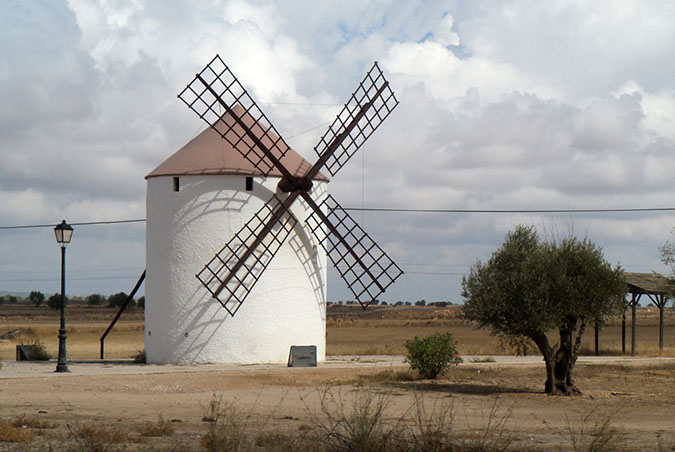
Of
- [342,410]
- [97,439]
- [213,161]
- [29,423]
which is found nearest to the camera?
[342,410]

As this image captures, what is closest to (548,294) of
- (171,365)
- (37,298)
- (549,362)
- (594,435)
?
(549,362)

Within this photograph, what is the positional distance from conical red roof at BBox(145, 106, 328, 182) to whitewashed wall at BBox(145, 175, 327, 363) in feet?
0.83

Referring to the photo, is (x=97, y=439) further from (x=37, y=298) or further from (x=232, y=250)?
(x=37, y=298)

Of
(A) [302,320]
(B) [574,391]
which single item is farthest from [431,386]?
(A) [302,320]

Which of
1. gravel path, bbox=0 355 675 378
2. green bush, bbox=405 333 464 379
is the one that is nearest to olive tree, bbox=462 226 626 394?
green bush, bbox=405 333 464 379

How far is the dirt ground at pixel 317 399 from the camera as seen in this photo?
12344 mm

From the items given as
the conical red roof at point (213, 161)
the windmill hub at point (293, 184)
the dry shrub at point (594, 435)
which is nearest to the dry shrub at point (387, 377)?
the dry shrub at point (594, 435)

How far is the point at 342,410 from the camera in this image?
9898 millimetres

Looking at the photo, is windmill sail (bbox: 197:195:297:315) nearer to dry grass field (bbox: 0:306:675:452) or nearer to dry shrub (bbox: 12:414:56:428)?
dry grass field (bbox: 0:306:675:452)

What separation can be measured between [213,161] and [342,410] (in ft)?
59.5

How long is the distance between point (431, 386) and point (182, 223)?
1015 cm

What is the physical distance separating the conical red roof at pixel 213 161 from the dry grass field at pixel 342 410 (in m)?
6.10

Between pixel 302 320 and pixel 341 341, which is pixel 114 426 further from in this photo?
pixel 341 341

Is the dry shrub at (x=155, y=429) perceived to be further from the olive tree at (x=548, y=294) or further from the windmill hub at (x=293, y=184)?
the windmill hub at (x=293, y=184)
